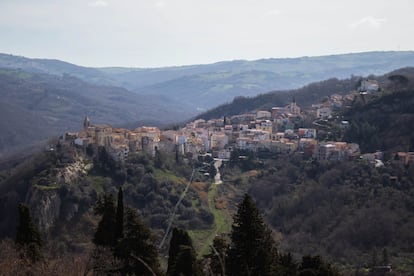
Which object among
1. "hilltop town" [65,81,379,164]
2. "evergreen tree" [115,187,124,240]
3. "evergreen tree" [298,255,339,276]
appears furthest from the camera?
"hilltop town" [65,81,379,164]

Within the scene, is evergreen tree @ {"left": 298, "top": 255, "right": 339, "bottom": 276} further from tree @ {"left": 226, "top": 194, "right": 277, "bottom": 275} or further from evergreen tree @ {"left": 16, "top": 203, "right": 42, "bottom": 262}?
evergreen tree @ {"left": 16, "top": 203, "right": 42, "bottom": 262}

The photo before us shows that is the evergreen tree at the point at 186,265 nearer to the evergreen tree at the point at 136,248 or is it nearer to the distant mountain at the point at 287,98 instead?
the evergreen tree at the point at 136,248

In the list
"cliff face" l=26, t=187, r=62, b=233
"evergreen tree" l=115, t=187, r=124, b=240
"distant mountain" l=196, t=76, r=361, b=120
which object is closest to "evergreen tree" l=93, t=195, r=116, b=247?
"evergreen tree" l=115, t=187, r=124, b=240

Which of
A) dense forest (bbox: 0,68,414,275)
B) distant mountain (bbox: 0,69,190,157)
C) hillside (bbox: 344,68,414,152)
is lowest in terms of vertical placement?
distant mountain (bbox: 0,69,190,157)

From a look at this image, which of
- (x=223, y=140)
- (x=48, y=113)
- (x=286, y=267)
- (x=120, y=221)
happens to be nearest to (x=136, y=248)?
(x=120, y=221)

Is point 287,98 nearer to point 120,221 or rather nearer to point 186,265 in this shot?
point 120,221

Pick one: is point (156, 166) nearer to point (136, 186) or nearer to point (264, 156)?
point (136, 186)

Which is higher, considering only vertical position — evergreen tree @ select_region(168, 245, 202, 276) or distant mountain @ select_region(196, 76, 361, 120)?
evergreen tree @ select_region(168, 245, 202, 276)
